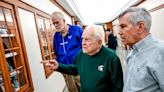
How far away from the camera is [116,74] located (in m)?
1.75

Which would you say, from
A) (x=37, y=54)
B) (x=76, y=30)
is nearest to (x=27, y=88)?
(x=37, y=54)

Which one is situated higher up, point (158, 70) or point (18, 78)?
point (158, 70)

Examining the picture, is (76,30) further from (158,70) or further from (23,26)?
(158,70)

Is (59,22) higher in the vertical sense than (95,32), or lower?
higher

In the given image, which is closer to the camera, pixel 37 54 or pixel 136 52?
pixel 136 52

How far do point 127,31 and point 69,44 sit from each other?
1367 mm

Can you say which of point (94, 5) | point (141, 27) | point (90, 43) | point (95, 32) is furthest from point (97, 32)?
point (94, 5)

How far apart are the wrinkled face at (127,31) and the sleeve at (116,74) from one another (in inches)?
14.3

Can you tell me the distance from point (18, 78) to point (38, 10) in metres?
1.84

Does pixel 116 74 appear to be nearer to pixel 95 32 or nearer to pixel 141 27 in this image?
pixel 95 32

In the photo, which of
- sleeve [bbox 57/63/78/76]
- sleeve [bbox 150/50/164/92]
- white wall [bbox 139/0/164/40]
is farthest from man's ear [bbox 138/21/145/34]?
white wall [bbox 139/0/164/40]

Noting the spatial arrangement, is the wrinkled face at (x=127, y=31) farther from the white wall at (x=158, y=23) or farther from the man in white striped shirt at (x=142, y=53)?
the white wall at (x=158, y=23)

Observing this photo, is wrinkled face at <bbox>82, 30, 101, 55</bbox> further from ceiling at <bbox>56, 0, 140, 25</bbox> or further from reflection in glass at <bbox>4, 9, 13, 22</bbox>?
ceiling at <bbox>56, 0, 140, 25</bbox>

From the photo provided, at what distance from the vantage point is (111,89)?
73.2 inches
